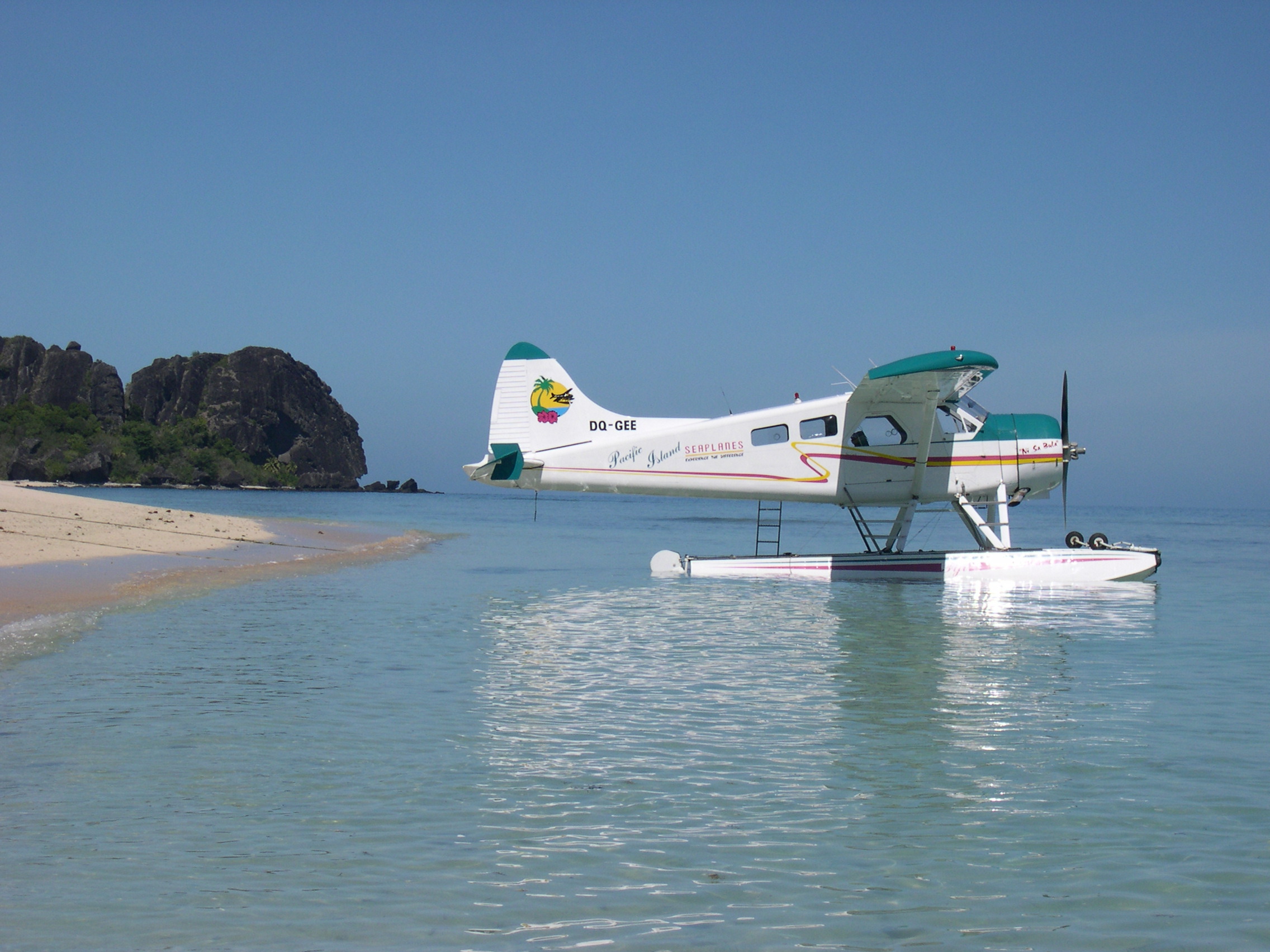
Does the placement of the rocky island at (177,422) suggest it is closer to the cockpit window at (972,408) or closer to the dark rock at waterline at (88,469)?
the dark rock at waterline at (88,469)

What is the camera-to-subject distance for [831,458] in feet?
55.7

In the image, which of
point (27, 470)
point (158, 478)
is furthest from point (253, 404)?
point (27, 470)

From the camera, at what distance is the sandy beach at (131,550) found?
→ 12680 millimetres

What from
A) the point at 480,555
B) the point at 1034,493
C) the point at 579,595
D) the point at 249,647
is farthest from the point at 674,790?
the point at 480,555

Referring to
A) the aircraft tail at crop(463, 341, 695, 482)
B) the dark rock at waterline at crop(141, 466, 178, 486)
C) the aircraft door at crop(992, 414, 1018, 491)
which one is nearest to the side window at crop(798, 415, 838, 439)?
the aircraft tail at crop(463, 341, 695, 482)

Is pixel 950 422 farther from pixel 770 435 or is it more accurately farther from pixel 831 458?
pixel 770 435

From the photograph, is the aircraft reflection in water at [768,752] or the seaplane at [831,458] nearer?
the aircraft reflection in water at [768,752]

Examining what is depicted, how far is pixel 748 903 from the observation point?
366 cm

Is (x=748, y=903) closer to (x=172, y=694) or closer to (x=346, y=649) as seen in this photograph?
(x=172, y=694)

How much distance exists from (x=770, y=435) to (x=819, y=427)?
0.89 meters

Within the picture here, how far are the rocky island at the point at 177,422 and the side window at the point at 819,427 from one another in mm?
96561

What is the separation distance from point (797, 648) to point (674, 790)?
5.02m

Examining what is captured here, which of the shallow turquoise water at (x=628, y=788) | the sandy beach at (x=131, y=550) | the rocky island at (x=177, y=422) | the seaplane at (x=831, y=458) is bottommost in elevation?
the shallow turquoise water at (x=628, y=788)

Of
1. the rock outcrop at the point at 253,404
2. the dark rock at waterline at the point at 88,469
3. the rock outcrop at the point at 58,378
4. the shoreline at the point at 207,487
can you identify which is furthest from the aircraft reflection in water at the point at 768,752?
the rock outcrop at the point at 253,404
